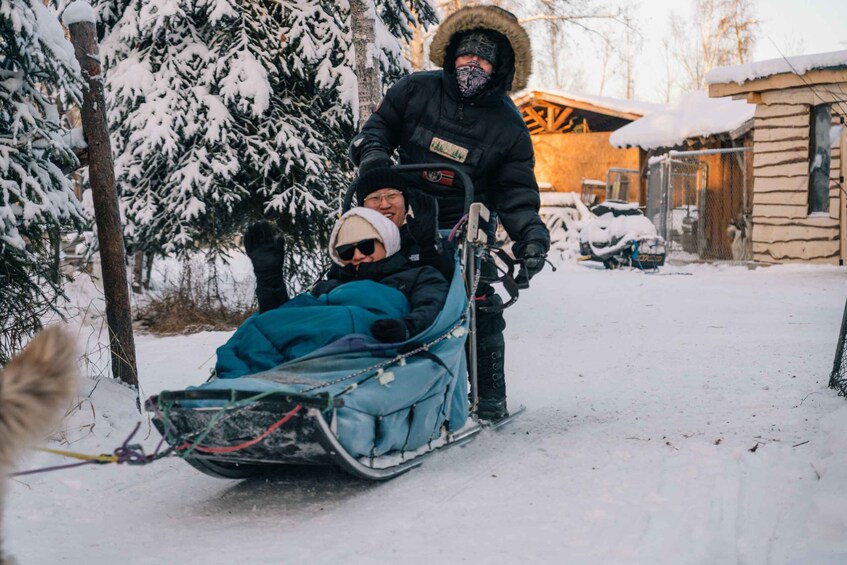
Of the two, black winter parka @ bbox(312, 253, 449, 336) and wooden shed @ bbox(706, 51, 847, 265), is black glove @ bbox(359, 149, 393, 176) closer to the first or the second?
black winter parka @ bbox(312, 253, 449, 336)

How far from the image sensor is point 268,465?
376 centimetres

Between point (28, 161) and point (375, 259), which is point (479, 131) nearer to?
point (375, 259)

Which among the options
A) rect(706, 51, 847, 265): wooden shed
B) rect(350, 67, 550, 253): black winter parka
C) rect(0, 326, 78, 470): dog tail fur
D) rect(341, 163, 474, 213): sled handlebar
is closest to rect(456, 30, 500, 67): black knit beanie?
rect(350, 67, 550, 253): black winter parka

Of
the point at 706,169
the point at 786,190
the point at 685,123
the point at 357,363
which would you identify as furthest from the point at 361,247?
the point at 685,123

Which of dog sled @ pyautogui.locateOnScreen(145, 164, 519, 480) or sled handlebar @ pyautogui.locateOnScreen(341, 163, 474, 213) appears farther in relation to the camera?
sled handlebar @ pyautogui.locateOnScreen(341, 163, 474, 213)

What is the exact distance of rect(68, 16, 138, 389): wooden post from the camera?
5.00 meters

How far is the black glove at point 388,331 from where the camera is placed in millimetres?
3580

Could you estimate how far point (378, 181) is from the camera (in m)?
4.42

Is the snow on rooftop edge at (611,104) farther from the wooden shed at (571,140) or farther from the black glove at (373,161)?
the black glove at (373,161)

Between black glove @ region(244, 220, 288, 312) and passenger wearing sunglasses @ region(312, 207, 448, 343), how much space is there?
0.32 metres

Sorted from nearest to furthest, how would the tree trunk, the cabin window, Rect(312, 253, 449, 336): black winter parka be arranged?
1. Rect(312, 253, 449, 336): black winter parka
2. the tree trunk
3. the cabin window

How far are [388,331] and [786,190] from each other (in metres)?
12.3

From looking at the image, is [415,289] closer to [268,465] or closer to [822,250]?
[268,465]

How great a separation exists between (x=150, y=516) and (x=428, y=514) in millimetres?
1074
